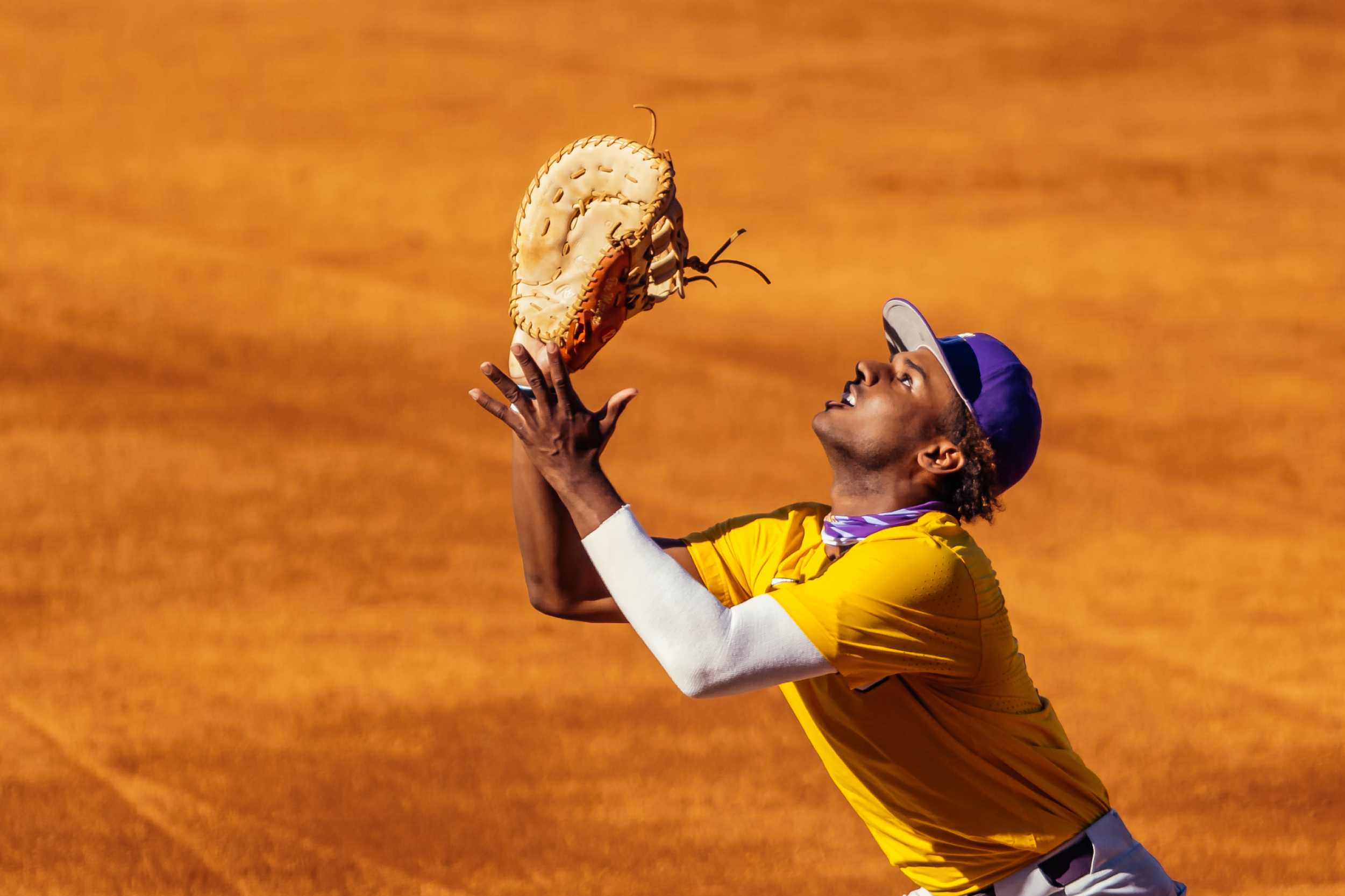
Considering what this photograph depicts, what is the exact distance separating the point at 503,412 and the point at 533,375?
94 mm

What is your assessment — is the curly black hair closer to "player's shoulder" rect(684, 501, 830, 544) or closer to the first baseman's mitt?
"player's shoulder" rect(684, 501, 830, 544)

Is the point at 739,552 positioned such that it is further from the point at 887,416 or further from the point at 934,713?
the point at 934,713

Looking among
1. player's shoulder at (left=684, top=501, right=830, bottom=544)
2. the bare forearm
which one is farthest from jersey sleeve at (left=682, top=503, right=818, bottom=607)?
the bare forearm

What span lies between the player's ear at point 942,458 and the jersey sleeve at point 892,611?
12.8 inches

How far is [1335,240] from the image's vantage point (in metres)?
9.95

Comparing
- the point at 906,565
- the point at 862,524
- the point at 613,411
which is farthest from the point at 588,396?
the point at 906,565

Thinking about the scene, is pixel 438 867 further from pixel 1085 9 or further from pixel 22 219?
pixel 1085 9

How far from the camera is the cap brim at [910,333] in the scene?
3777 millimetres

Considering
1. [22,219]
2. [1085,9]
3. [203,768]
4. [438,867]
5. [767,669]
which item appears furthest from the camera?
[1085,9]

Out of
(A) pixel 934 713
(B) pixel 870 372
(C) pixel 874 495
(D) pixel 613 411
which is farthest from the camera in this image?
(B) pixel 870 372

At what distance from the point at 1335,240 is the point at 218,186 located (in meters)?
6.56

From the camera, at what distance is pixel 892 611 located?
3303mm

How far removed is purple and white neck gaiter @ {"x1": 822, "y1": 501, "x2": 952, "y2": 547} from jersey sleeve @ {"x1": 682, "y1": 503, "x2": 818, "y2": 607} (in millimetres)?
347

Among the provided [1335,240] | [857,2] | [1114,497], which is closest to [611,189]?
[1114,497]
